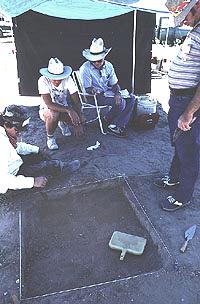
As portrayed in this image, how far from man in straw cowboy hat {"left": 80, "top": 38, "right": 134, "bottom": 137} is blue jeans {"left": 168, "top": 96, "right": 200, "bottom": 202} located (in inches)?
82.9

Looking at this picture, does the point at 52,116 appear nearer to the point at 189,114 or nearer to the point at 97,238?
the point at 97,238

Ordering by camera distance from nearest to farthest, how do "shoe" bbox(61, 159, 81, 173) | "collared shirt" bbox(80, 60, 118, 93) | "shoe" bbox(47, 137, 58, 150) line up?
"shoe" bbox(61, 159, 81, 173), "shoe" bbox(47, 137, 58, 150), "collared shirt" bbox(80, 60, 118, 93)

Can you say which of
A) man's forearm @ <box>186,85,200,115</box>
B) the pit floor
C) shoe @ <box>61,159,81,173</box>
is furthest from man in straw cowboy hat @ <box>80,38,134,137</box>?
man's forearm @ <box>186,85,200,115</box>

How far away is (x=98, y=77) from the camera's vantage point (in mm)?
5445

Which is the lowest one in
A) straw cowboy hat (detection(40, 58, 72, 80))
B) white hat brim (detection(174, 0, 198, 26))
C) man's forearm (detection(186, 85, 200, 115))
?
straw cowboy hat (detection(40, 58, 72, 80))

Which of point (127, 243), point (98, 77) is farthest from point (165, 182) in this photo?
point (98, 77)

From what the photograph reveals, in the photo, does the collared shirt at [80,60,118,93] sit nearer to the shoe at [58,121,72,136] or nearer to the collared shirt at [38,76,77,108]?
the collared shirt at [38,76,77,108]

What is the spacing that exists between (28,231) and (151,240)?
124cm

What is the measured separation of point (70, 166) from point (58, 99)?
1.27m

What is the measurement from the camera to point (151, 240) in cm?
320

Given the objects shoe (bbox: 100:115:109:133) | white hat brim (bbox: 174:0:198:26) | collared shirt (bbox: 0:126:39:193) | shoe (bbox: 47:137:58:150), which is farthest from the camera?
shoe (bbox: 100:115:109:133)

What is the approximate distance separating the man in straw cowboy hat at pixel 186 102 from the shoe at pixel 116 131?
2013 mm

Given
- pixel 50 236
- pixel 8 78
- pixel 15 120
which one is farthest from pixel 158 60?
pixel 50 236

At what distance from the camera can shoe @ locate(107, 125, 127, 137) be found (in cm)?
539
